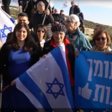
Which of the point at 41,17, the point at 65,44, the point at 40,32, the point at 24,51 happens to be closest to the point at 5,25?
the point at 41,17

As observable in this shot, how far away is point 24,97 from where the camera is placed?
14.5 feet

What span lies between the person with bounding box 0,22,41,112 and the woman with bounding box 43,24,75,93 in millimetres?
239

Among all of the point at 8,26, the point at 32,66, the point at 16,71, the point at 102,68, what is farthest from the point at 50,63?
the point at 8,26

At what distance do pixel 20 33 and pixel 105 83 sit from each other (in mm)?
1598

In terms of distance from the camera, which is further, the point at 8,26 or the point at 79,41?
the point at 8,26

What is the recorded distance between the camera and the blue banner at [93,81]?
167 inches

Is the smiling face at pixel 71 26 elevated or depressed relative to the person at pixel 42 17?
elevated

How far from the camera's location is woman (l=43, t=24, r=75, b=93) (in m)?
4.31

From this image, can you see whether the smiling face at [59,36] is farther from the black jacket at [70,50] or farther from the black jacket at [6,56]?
the black jacket at [6,56]

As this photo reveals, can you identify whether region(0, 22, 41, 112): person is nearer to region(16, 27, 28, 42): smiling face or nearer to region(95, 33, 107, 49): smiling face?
region(16, 27, 28, 42): smiling face

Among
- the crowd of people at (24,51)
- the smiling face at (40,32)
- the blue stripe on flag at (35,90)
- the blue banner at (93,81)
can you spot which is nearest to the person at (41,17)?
the smiling face at (40,32)

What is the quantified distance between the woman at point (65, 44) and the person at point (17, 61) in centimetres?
24

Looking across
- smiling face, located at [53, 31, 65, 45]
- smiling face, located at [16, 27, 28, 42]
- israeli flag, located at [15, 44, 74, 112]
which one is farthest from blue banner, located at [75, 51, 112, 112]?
smiling face, located at [16, 27, 28, 42]

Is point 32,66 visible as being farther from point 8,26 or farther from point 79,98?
point 8,26
